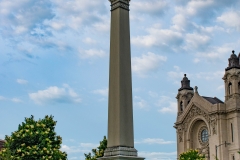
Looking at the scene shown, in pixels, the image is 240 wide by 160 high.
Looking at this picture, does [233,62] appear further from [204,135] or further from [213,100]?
[204,135]

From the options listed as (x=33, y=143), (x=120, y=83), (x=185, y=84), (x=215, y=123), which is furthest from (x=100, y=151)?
(x=185, y=84)

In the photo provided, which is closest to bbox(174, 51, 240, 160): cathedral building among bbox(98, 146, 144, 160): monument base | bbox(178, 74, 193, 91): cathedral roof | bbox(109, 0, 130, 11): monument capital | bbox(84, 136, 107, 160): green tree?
bbox(178, 74, 193, 91): cathedral roof

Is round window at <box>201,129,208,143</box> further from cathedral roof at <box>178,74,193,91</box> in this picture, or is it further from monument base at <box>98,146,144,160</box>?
monument base at <box>98,146,144,160</box>

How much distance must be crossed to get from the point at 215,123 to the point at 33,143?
116 ft

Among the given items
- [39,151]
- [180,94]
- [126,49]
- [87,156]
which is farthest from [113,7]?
[180,94]

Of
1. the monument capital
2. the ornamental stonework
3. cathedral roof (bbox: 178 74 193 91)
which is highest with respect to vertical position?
cathedral roof (bbox: 178 74 193 91)

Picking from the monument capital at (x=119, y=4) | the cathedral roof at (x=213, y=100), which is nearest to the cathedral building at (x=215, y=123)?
the cathedral roof at (x=213, y=100)

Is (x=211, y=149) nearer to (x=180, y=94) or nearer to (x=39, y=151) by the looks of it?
(x=180, y=94)

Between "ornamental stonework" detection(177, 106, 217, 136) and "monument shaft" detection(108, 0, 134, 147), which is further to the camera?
"ornamental stonework" detection(177, 106, 217, 136)

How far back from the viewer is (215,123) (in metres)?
58.8

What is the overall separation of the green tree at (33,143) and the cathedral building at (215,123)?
30.3 m

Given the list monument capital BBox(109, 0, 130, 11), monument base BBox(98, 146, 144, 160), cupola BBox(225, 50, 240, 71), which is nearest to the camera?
monument base BBox(98, 146, 144, 160)

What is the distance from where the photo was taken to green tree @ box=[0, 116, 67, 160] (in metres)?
28.3

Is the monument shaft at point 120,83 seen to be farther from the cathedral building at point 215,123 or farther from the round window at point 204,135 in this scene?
the round window at point 204,135
